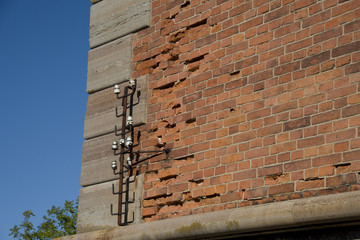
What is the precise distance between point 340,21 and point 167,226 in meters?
1.99

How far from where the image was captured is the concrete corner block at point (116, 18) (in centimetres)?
569

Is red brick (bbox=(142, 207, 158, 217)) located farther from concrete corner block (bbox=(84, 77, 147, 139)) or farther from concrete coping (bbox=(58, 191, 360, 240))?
concrete corner block (bbox=(84, 77, 147, 139))

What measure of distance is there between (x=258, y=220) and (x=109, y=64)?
8.72ft

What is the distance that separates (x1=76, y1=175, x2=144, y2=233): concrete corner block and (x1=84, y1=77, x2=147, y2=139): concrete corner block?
0.53 meters

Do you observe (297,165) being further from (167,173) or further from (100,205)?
(100,205)

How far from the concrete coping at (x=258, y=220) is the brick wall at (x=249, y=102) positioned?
0.20m

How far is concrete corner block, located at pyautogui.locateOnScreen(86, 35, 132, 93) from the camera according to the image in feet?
18.7

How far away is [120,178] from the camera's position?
17.1 ft

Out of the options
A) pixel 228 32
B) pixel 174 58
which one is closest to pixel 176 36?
pixel 174 58

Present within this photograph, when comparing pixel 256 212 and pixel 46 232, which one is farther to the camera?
pixel 46 232

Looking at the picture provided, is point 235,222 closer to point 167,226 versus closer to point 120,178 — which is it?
point 167,226

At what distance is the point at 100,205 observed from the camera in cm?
543

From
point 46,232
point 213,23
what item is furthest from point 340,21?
point 46,232

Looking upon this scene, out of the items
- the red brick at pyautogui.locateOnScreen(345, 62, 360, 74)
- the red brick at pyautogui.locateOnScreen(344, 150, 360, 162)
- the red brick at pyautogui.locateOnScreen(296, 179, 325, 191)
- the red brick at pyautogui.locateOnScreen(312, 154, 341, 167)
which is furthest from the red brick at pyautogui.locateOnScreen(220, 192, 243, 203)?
the red brick at pyautogui.locateOnScreen(345, 62, 360, 74)
